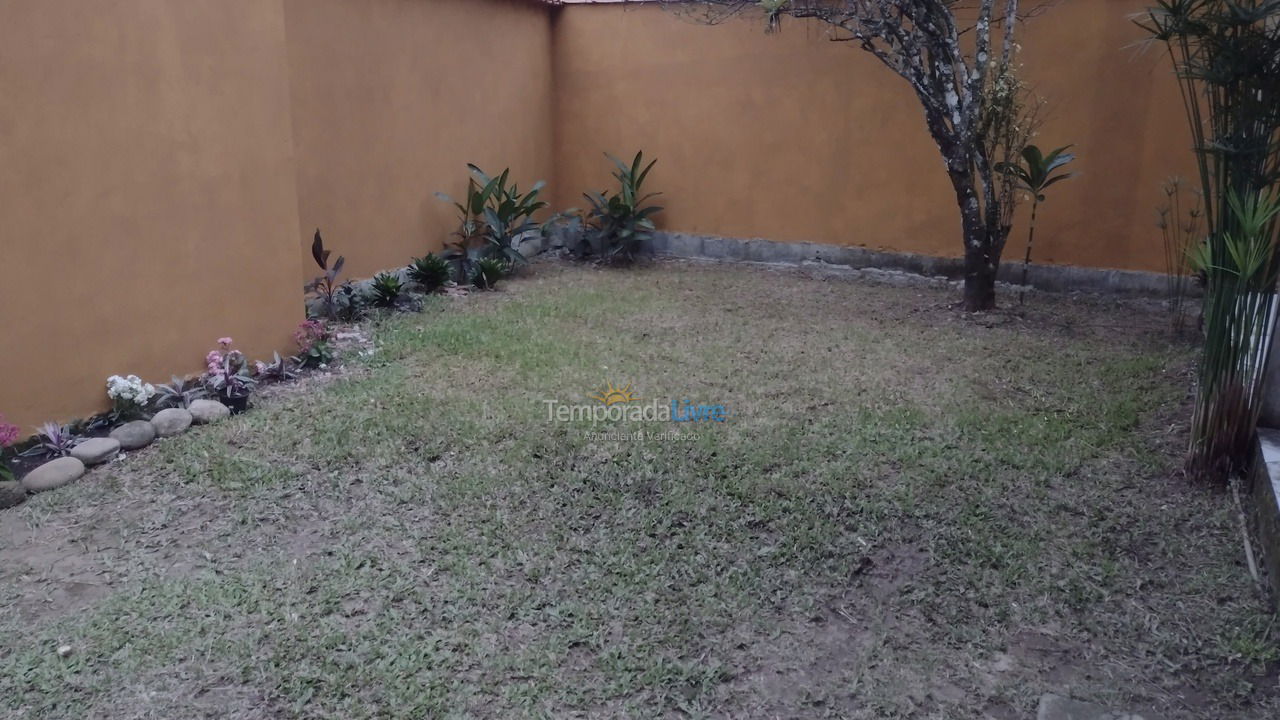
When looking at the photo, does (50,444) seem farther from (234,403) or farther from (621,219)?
(621,219)

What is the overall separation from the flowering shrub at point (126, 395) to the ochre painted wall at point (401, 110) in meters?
1.96

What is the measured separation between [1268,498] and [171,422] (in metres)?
4.20

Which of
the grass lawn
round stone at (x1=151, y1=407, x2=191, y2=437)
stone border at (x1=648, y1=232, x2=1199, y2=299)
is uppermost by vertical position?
stone border at (x1=648, y1=232, x2=1199, y2=299)

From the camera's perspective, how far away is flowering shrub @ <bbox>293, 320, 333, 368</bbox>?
4648 mm

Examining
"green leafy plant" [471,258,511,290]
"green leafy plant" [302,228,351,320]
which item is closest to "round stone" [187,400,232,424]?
"green leafy plant" [302,228,351,320]

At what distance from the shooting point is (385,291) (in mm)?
5887

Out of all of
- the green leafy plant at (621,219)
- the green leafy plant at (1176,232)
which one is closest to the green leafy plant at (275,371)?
the green leafy plant at (621,219)

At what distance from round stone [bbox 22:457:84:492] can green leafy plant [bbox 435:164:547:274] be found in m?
3.66

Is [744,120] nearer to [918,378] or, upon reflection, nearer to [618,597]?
[918,378]

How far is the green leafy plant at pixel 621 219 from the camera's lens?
768 cm

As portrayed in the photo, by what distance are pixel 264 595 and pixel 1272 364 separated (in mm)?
3591

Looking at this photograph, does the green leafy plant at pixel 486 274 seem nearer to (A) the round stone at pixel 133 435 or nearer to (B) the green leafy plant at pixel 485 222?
(B) the green leafy plant at pixel 485 222

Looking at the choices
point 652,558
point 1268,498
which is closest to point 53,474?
point 652,558

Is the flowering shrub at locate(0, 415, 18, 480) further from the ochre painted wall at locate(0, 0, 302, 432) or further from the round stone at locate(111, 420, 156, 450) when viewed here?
the round stone at locate(111, 420, 156, 450)
